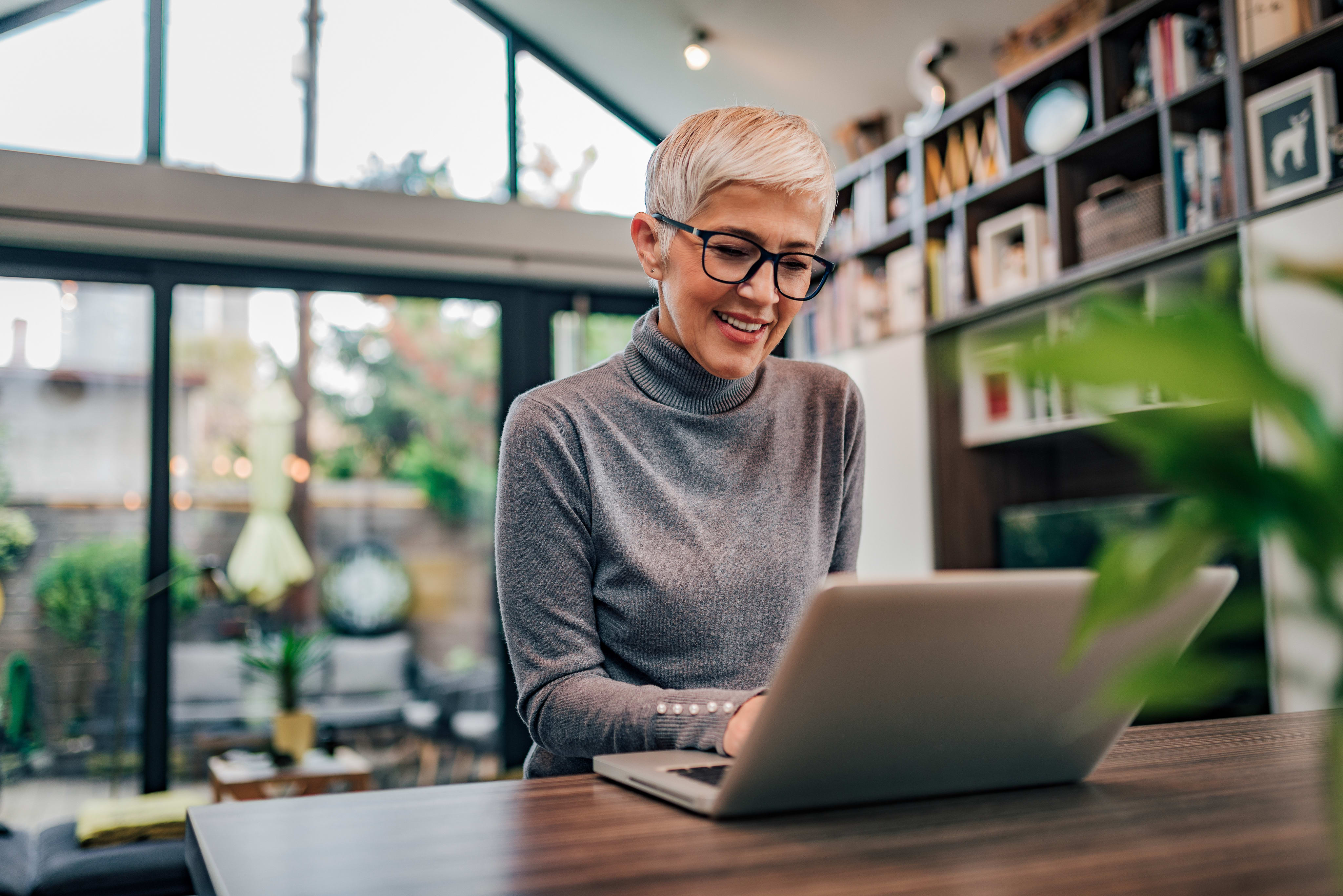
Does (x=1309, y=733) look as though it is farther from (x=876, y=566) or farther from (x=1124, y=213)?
(x=876, y=566)

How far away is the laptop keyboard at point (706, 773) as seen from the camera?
73 cm

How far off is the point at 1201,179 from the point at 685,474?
6.70ft

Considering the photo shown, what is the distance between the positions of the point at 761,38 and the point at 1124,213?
5.76 feet

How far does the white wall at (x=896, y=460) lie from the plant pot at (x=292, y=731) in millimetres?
2156

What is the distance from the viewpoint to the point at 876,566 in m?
3.91

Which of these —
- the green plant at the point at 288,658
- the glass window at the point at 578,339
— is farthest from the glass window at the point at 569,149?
the green plant at the point at 288,658

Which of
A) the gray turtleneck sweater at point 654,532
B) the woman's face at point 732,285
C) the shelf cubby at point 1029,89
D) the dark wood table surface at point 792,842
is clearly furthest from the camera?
the shelf cubby at point 1029,89

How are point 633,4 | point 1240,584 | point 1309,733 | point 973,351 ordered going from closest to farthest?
point 973,351
point 1309,733
point 1240,584
point 633,4

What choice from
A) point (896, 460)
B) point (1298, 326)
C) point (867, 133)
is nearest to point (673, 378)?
point (1298, 326)

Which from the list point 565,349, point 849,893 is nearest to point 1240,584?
point 849,893

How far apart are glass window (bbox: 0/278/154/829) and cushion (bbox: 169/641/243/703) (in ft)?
0.47

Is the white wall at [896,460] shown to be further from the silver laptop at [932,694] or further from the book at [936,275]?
the silver laptop at [932,694]

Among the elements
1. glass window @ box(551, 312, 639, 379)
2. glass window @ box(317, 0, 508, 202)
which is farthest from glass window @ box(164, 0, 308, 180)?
glass window @ box(551, 312, 639, 379)

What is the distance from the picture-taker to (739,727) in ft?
2.71
